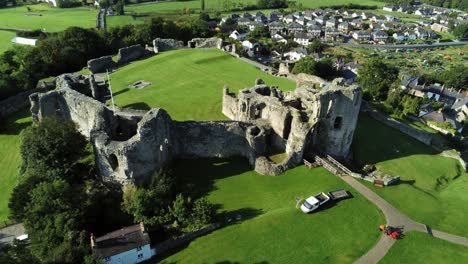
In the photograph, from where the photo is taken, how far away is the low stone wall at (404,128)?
48.8m

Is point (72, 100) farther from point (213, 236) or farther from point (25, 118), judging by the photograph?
point (213, 236)

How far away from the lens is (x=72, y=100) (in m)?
39.1

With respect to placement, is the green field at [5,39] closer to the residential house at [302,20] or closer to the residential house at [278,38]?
the residential house at [278,38]

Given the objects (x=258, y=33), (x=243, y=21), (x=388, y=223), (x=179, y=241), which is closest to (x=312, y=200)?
(x=388, y=223)

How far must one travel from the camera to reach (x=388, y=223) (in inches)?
1163

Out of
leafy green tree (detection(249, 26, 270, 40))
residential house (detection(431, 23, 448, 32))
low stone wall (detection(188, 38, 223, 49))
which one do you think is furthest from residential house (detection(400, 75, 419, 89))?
residential house (detection(431, 23, 448, 32))

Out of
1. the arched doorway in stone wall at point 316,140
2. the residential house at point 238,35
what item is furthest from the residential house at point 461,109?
the residential house at point 238,35

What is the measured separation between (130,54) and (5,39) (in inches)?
2180

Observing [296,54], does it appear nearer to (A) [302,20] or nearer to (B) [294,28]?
(B) [294,28]

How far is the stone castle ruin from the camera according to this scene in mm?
33219

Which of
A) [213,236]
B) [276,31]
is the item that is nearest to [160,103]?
[213,236]

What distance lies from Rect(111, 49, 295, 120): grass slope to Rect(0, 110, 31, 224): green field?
14138 millimetres

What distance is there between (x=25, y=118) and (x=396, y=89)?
67.4 meters

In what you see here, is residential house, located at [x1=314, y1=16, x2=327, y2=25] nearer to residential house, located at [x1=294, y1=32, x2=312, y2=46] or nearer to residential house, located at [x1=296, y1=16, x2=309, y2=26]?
residential house, located at [x1=296, y1=16, x2=309, y2=26]
